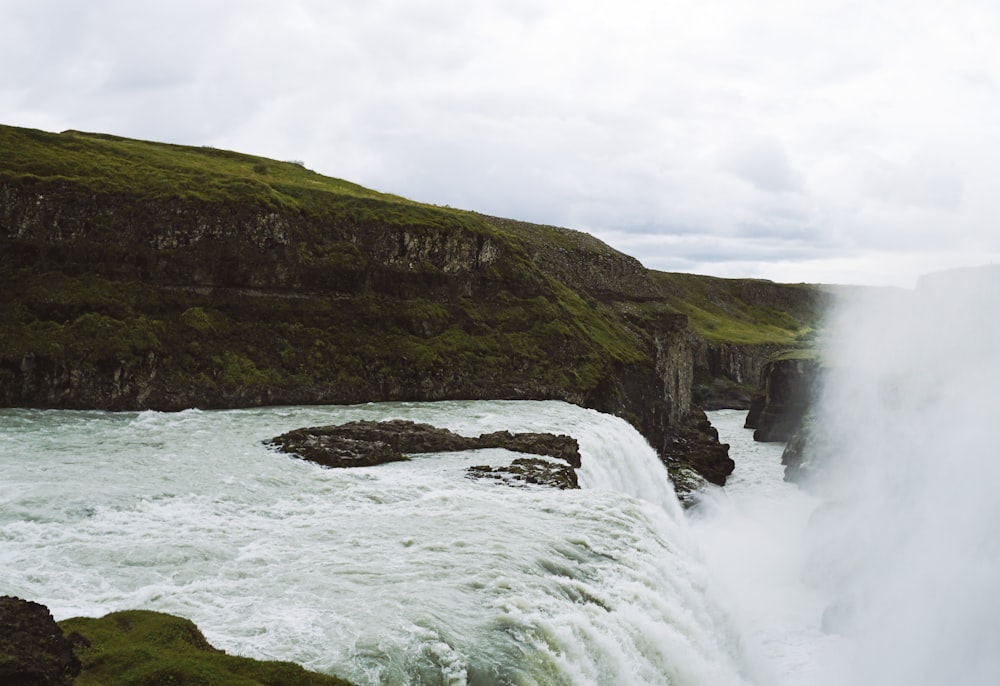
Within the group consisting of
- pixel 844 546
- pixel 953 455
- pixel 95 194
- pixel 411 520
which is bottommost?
pixel 844 546

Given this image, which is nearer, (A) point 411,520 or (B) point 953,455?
(A) point 411,520

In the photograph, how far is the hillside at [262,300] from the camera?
4069 centimetres

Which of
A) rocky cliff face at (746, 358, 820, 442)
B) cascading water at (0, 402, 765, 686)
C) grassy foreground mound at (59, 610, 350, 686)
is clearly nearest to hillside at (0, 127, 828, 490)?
cascading water at (0, 402, 765, 686)

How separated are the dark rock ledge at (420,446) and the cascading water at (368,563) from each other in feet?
3.48

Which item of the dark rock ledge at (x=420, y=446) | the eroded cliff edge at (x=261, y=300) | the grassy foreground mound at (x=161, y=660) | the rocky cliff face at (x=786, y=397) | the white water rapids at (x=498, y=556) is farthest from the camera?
the rocky cliff face at (x=786, y=397)

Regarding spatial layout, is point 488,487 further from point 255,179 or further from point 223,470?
point 255,179

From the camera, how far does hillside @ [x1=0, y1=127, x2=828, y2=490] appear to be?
40.7m

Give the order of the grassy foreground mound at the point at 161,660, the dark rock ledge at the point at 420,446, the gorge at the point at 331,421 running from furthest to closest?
the dark rock ledge at the point at 420,446 < the gorge at the point at 331,421 < the grassy foreground mound at the point at 161,660

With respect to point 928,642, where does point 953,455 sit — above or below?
above

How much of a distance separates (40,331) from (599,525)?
98.2ft

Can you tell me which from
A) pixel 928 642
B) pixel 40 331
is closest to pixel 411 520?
pixel 928 642

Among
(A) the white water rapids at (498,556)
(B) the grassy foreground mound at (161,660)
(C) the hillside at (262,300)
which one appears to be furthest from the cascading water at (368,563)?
(C) the hillside at (262,300)

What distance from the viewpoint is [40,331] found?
39.1 metres

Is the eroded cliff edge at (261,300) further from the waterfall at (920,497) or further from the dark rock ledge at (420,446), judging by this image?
the waterfall at (920,497)
